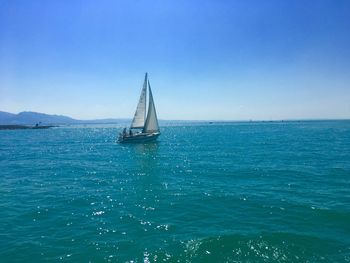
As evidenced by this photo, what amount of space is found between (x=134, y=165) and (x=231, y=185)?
18.3 meters

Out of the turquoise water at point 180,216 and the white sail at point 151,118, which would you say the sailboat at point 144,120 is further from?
the turquoise water at point 180,216

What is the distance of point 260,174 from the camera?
30.4 m

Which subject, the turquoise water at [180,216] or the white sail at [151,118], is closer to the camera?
the turquoise water at [180,216]

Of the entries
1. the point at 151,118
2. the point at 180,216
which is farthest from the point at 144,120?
the point at 180,216

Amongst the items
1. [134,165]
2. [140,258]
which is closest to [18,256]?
[140,258]

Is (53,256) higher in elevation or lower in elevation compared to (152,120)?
lower

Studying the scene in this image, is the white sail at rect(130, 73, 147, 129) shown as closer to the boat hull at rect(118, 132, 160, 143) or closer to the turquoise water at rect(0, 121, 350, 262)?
the boat hull at rect(118, 132, 160, 143)

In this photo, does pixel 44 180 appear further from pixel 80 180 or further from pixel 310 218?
pixel 310 218

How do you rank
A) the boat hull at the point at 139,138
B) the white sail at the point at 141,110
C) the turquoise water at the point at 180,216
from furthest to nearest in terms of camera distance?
the white sail at the point at 141,110
the boat hull at the point at 139,138
the turquoise water at the point at 180,216

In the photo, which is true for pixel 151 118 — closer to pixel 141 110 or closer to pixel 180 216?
pixel 141 110

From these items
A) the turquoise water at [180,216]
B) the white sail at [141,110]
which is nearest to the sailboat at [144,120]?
the white sail at [141,110]

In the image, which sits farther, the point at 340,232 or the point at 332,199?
the point at 332,199

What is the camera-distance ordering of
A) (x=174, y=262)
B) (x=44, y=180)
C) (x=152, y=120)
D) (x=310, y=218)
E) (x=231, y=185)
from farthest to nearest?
(x=152, y=120) → (x=44, y=180) → (x=231, y=185) → (x=310, y=218) → (x=174, y=262)

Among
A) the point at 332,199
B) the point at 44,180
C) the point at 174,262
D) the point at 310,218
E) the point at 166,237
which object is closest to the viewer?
the point at 174,262
